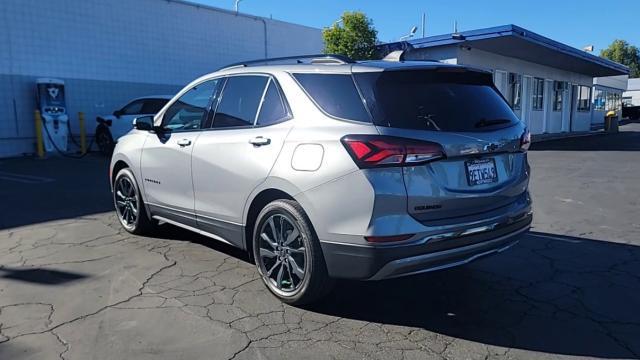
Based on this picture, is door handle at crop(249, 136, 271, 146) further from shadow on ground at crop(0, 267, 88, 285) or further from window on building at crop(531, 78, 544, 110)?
window on building at crop(531, 78, 544, 110)

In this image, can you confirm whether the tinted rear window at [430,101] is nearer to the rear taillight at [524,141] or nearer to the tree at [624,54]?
the rear taillight at [524,141]

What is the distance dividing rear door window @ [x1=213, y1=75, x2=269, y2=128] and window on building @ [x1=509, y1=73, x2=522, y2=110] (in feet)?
58.9

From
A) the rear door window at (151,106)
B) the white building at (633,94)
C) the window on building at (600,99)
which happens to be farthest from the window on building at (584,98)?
the white building at (633,94)

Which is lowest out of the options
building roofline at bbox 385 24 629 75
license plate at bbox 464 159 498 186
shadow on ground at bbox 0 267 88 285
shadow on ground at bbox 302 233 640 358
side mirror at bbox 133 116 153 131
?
shadow on ground at bbox 302 233 640 358

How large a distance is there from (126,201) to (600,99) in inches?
1646

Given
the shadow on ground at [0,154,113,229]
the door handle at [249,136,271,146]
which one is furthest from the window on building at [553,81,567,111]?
the door handle at [249,136,271,146]

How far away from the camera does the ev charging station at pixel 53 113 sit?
14531mm

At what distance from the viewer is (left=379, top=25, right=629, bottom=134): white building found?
16.5m

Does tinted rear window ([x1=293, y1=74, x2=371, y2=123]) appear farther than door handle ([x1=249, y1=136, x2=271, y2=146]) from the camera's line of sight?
No

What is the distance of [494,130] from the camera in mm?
3770

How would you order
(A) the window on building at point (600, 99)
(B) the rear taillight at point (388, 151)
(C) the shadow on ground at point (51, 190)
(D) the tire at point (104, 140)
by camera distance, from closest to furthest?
(B) the rear taillight at point (388, 151), (C) the shadow on ground at point (51, 190), (D) the tire at point (104, 140), (A) the window on building at point (600, 99)

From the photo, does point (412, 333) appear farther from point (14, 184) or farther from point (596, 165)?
point (596, 165)

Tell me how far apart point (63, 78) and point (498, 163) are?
49.5 ft

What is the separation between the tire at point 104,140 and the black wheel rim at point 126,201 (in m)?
9.26
